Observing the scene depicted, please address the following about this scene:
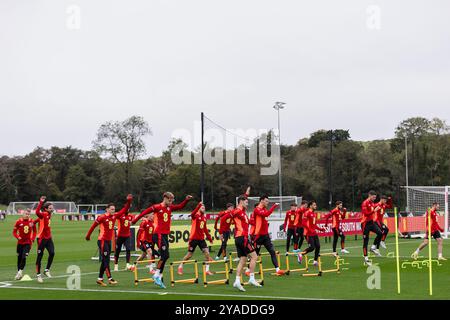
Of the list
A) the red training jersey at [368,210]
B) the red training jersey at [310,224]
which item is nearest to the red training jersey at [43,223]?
the red training jersey at [310,224]

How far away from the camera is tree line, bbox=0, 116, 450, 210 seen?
306ft

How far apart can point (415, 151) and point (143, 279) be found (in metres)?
86.6

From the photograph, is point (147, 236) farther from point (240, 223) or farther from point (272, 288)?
point (272, 288)

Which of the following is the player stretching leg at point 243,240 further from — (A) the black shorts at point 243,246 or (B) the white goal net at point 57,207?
(B) the white goal net at point 57,207

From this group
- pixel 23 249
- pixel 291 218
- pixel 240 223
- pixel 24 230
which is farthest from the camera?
pixel 291 218

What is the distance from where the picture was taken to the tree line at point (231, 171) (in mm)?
93250

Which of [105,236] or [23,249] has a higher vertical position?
[105,236]

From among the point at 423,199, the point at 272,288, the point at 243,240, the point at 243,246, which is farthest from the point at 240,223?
the point at 423,199

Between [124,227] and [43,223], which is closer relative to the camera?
[43,223]

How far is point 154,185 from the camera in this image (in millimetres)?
113062

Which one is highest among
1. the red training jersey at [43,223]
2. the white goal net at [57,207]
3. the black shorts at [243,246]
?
the red training jersey at [43,223]

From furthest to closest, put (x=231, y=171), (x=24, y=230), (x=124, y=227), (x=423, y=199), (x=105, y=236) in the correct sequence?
(x=231, y=171), (x=423, y=199), (x=124, y=227), (x=24, y=230), (x=105, y=236)

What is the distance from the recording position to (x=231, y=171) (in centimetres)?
9644

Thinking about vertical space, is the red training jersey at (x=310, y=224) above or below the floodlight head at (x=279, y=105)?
below
